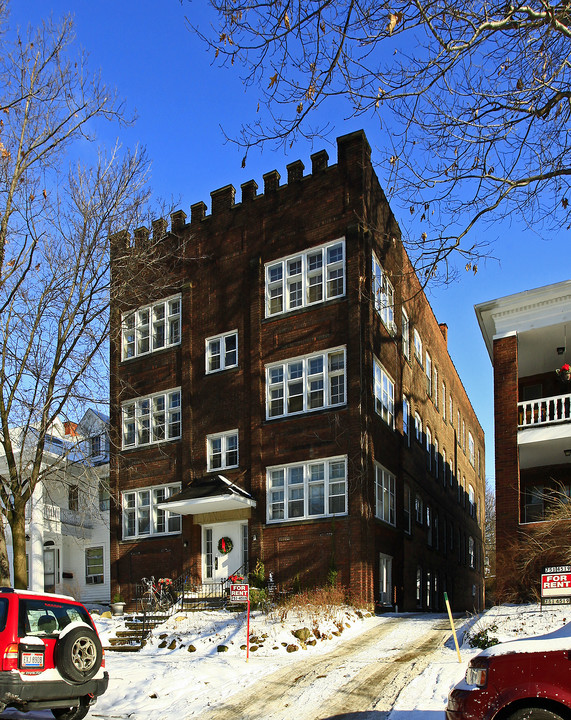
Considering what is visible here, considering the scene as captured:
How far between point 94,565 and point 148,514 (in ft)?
30.3

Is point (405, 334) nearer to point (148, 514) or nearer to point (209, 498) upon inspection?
point (209, 498)

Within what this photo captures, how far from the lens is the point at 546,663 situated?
267 inches

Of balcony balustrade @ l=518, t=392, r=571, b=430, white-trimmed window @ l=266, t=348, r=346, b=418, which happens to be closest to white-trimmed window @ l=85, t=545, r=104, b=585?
white-trimmed window @ l=266, t=348, r=346, b=418

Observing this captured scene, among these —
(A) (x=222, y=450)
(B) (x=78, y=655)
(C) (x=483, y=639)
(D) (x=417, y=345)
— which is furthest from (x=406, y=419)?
(B) (x=78, y=655)

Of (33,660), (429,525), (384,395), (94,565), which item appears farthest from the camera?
(94,565)

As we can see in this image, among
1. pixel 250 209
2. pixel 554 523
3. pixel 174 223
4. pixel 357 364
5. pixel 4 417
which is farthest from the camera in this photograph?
pixel 174 223

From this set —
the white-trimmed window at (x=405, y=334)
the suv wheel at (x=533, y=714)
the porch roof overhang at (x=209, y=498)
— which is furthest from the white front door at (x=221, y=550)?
the suv wheel at (x=533, y=714)

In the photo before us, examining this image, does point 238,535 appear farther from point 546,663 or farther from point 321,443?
point 546,663

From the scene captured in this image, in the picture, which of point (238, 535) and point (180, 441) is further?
point (180, 441)

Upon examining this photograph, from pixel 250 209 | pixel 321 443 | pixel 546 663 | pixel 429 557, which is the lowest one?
pixel 429 557

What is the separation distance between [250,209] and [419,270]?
59.1ft

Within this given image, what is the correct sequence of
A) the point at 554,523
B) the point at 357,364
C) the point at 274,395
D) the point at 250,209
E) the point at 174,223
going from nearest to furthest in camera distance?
the point at 554,523
the point at 357,364
the point at 274,395
the point at 250,209
the point at 174,223

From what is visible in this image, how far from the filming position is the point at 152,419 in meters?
28.4

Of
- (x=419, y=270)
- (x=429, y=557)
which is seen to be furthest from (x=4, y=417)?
(x=429, y=557)
